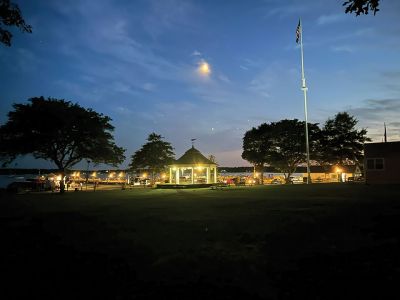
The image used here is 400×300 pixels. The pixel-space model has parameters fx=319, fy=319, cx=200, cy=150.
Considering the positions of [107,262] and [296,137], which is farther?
[296,137]

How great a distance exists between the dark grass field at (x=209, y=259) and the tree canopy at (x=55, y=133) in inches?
881

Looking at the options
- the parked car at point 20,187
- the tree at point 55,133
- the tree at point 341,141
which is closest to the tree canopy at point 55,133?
the tree at point 55,133

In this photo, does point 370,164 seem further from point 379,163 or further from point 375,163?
point 379,163

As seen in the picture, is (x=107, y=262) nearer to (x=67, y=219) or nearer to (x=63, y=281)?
(x=63, y=281)

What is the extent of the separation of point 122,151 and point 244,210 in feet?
89.5

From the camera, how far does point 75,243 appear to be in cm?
967

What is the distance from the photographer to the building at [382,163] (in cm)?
3291

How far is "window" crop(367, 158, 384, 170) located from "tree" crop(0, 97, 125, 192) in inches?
1153

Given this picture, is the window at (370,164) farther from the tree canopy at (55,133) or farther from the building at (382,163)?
the tree canopy at (55,133)

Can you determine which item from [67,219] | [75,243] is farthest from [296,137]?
[75,243]

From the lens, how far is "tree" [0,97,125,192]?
3266 centimetres

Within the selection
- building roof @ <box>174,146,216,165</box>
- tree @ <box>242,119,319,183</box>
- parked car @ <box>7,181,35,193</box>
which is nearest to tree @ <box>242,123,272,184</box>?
tree @ <box>242,119,319,183</box>

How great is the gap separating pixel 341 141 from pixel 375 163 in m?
19.1

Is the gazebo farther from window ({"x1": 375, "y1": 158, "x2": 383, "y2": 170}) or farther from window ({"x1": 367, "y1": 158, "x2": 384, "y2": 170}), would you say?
window ({"x1": 375, "y1": 158, "x2": 383, "y2": 170})
